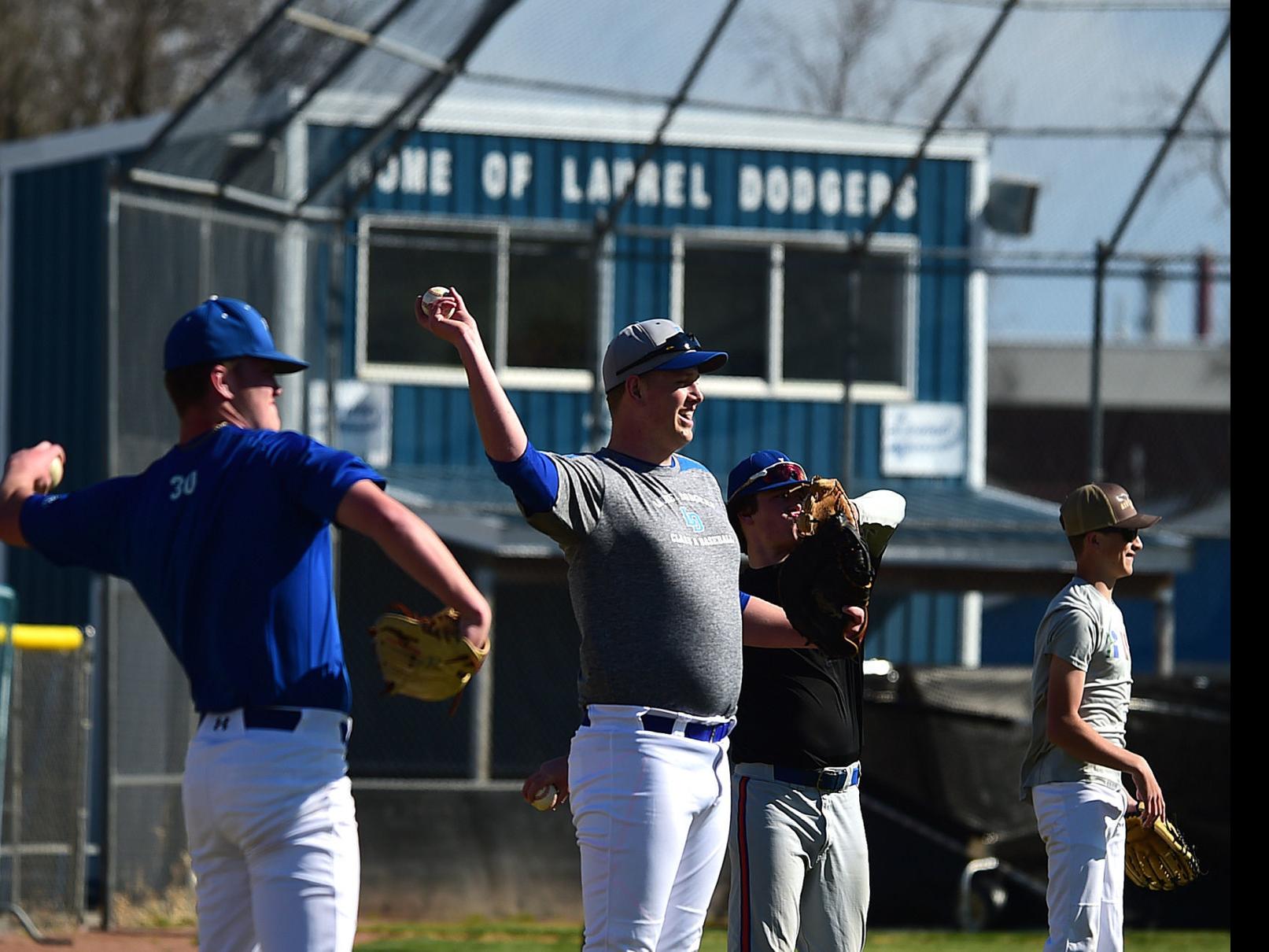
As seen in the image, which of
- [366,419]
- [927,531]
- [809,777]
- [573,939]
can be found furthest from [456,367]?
[809,777]

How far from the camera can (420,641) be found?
12.2 ft

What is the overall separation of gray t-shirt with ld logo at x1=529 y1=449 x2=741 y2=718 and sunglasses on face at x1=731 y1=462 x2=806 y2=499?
2.97 feet

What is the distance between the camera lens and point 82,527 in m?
4.04

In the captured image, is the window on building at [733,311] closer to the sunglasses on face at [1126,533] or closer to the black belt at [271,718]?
the sunglasses on face at [1126,533]

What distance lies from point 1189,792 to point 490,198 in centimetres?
699

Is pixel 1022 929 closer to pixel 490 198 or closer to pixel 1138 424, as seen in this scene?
pixel 490 198

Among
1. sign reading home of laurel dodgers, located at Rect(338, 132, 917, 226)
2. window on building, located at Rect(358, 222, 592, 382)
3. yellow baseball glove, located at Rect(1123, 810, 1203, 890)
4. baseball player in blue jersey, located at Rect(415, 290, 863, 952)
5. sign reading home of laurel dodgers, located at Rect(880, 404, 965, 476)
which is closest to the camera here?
baseball player in blue jersey, located at Rect(415, 290, 863, 952)

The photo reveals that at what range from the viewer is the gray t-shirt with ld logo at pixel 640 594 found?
436cm

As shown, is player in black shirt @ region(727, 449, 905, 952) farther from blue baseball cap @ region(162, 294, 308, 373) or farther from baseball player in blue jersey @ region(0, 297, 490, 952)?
blue baseball cap @ region(162, 294, 308, 373)

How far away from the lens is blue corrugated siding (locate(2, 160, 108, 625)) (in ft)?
43.3

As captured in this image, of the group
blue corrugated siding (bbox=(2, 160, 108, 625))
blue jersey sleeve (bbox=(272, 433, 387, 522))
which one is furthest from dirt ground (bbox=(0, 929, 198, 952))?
blue jersey sleeve (bbox=(272, 433, 387, 522))

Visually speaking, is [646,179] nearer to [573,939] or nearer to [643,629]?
[573,939]

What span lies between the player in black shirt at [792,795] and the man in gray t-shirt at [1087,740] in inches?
22.8

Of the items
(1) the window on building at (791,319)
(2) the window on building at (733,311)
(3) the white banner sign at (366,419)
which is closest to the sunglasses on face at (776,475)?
(3) the white banner sign at (366,419)
